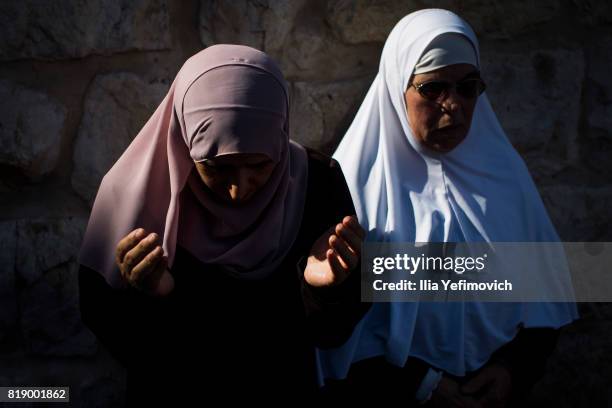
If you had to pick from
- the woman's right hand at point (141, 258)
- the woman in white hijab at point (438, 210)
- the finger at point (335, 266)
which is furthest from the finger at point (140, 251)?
the woman in white hijab at point (438, 210)

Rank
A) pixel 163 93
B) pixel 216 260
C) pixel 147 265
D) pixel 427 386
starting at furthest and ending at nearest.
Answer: pixel 163 93, pixel 427 386, pixel 216 260, pixel 147 265

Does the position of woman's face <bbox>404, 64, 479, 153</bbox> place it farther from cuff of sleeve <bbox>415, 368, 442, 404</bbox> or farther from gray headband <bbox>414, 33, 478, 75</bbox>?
cuff of sleeve <bbox>415, 368, 442, 404</bbox>

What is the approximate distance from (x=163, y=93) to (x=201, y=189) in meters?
0.74

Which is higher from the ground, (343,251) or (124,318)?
(343,251)

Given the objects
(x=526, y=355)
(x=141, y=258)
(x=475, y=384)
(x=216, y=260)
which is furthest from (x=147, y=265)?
(x=526, y=355)

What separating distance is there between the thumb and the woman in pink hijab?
0.46m

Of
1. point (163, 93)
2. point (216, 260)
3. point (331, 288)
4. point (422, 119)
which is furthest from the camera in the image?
point (163, 93)

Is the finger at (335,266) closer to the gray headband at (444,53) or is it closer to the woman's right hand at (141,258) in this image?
the woman's right hand at (141,258)

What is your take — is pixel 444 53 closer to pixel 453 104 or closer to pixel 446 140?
pixel 453 104

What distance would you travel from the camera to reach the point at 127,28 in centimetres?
258

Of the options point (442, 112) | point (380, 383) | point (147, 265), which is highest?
point (442, 112)

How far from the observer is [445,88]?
226 centimetres

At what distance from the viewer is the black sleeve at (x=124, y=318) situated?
1.97 metres

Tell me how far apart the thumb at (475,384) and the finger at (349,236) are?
72cm
